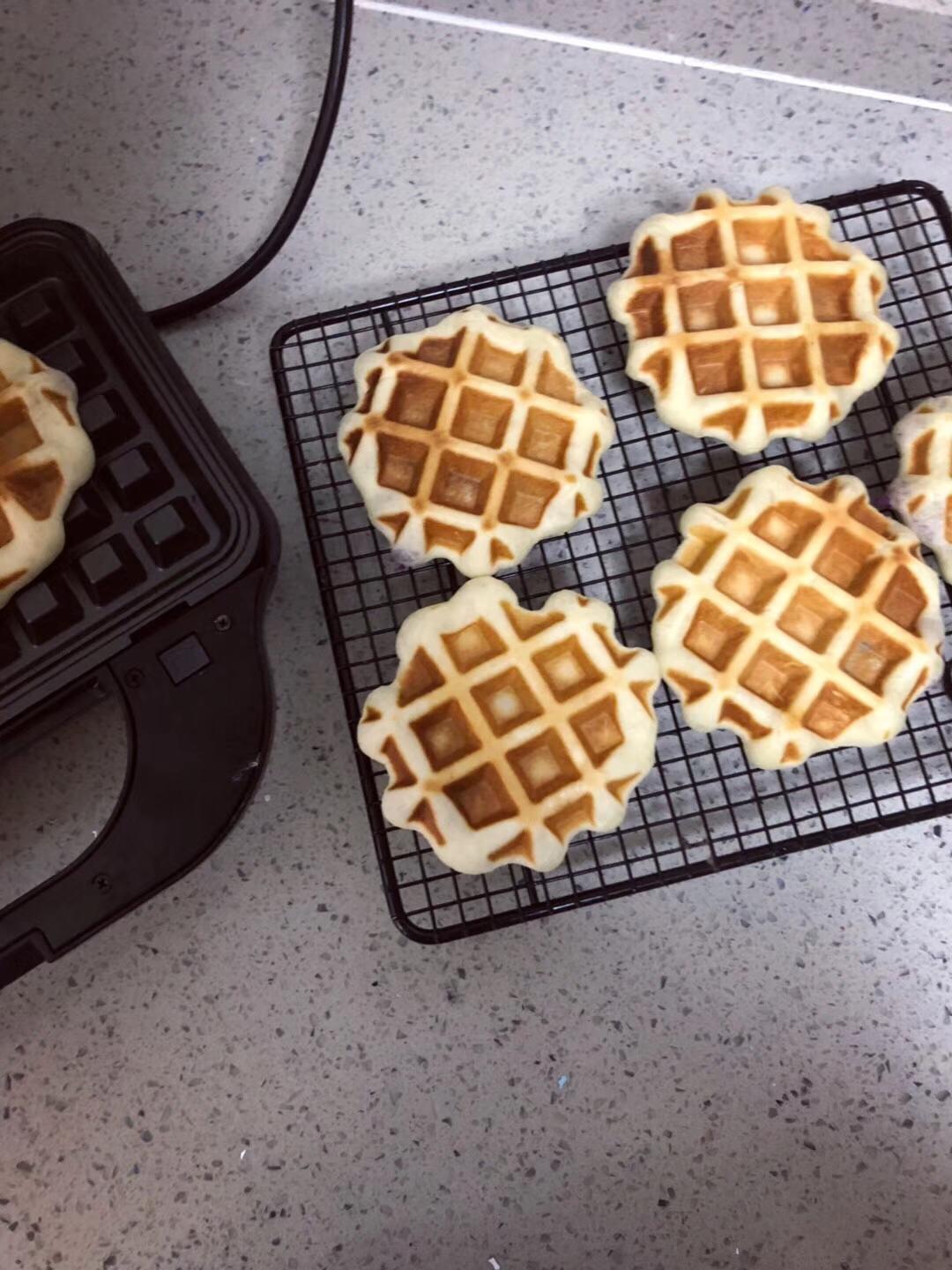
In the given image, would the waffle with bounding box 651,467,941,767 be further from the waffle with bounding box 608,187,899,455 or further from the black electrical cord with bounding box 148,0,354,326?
the black electrical cord with bounding box 148,0,354,326

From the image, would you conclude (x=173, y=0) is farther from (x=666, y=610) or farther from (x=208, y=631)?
(x=666, y=610)

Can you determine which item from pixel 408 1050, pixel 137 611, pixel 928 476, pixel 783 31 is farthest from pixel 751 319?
pixel 408 1050

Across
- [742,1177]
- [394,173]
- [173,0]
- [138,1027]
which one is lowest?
[742,1177]

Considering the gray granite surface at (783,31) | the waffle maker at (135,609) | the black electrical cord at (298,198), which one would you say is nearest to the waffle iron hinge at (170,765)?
the waffle maker at (135,609)

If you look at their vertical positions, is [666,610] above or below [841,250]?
below

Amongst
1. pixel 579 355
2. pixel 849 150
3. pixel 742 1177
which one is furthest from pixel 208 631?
pixel 849 150

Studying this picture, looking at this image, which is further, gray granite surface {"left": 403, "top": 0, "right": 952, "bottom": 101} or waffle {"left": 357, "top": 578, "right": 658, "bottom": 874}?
gray granite surface {"left": 403, "top": 0, "right": 952, "bottom": 101}

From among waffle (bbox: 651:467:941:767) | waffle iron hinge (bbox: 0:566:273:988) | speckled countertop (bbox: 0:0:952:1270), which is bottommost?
speckled countertop (bbox: 0:0:952:1270)

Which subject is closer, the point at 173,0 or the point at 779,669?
the point at 779,669

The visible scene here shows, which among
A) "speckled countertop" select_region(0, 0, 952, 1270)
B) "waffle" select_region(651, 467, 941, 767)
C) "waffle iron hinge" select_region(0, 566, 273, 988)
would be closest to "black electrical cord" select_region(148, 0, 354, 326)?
"speckled countertop" select_region(0, 0, 952, 1270)
